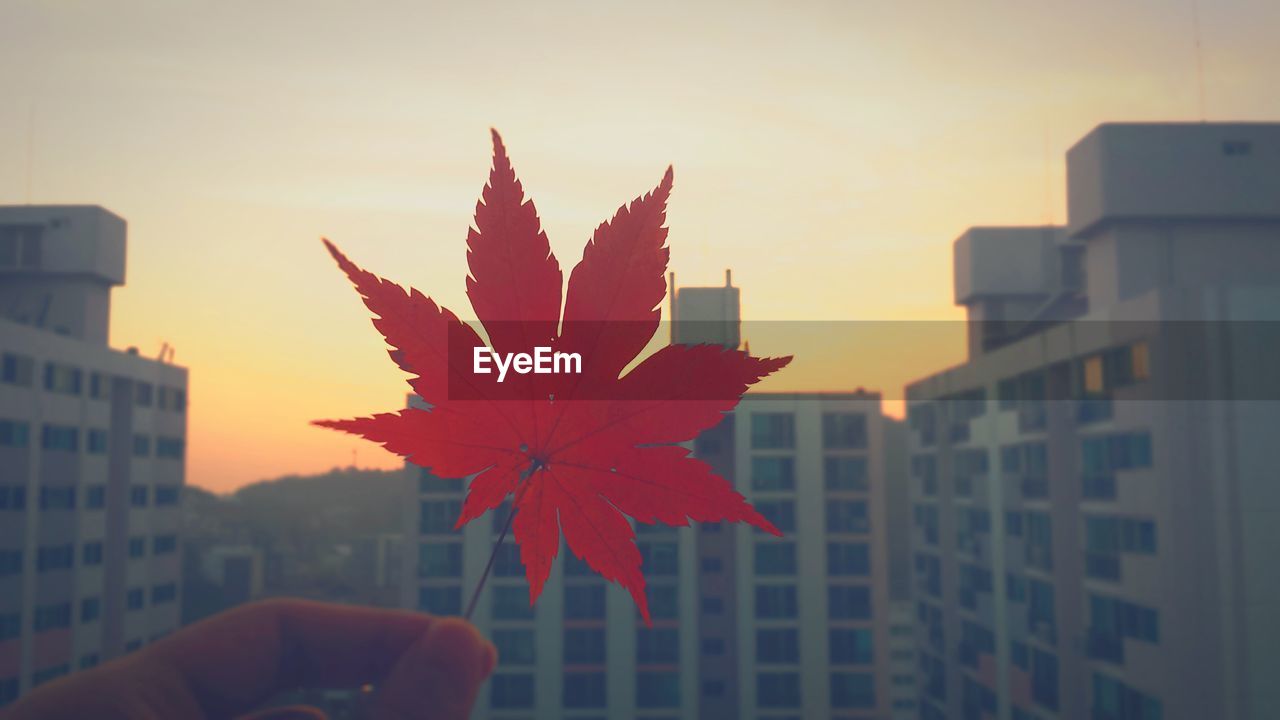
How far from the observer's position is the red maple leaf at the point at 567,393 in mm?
189

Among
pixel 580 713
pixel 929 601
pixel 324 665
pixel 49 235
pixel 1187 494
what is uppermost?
pixel 49 235

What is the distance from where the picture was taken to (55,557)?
818 centimetres

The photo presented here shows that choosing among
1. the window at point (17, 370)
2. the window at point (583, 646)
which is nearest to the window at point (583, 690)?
the window at point (583, 646)

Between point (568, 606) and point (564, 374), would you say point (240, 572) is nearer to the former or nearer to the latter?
point (568, 606)

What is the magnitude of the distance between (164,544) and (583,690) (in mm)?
5456

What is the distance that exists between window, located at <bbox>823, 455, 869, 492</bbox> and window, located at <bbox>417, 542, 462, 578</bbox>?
4137mm

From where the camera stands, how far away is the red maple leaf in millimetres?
189


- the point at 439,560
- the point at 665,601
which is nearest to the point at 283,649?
the point at 439,560

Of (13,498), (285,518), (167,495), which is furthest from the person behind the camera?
(167,495)

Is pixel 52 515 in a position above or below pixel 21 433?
below

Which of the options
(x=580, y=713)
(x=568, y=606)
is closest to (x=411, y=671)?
(x=568, y=606)

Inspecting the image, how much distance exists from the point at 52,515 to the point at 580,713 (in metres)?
6.03

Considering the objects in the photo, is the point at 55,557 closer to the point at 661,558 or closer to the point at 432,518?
the point at 432,518

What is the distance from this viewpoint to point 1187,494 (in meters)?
5.50
